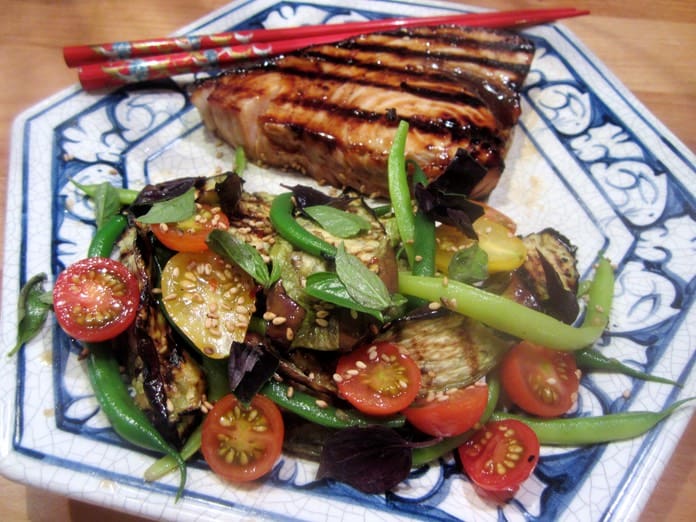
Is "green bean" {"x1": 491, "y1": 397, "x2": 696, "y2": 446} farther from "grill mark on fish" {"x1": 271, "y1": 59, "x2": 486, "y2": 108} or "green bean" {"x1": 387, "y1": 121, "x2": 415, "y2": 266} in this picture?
"grill mark on fish" {"x1": 271, "y1": 59, "x2": 486, "y2": 108}

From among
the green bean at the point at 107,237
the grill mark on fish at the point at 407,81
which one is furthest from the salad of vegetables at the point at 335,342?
the grill mark on fish at the point at 407,81

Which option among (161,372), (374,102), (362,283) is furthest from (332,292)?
(374,102)

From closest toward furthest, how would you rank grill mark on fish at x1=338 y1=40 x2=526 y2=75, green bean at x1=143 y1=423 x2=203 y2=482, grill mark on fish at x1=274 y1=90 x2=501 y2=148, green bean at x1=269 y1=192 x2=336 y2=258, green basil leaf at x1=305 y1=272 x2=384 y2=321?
green basil leaf at x1=305 y1=272 x2=384 y2=321 < green bean at x1=143 y1=423 x2=203 y2=482 < green bean at x1=269 y1=192 x2=336 y2=258 < grill mark on fish at x1=274 y1=90 x2=501 y2=148 < grill mark on fish at x1=338 y1=40 x2=526 y2=75

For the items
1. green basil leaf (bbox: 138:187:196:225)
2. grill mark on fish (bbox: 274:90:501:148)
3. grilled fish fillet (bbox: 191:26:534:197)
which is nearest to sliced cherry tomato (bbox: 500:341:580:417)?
grilled fish fillet (bbox: 191:26:534:197)

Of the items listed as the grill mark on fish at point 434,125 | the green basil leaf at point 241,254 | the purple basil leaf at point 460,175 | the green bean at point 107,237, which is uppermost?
the grill mark on fish at point 434,125

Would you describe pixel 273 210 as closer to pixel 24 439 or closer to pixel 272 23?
pixel 24 439

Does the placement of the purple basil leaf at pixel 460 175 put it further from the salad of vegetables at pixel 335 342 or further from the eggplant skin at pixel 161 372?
the eggplant skin at pixel 161 372
